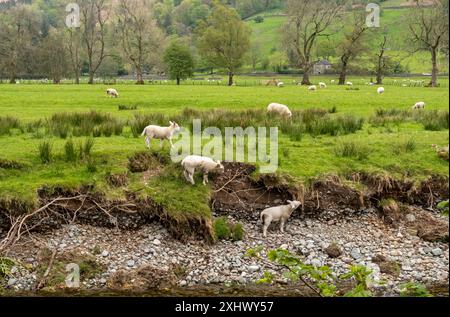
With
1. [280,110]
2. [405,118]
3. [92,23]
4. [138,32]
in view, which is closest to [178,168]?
[280,110]

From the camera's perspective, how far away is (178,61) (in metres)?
54.8

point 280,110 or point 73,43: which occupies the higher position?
point 73,43

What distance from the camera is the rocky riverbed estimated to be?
9.57 m

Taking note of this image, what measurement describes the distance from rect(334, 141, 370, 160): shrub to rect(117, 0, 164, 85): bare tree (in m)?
41.9

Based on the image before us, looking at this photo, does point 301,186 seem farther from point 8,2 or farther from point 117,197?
point 8,2

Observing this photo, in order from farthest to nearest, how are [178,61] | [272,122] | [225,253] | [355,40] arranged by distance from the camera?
[178,61] → [355,40] → [272,122] → [225,253]

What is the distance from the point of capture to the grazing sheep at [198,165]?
1127 cm

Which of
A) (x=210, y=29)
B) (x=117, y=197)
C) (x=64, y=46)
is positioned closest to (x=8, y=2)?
(x=64, y=46)

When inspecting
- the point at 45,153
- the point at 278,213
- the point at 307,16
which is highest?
the point at 307,16

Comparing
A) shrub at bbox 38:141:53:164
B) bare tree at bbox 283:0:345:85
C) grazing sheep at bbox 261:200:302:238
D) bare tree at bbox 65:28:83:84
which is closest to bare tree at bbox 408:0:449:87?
bare tree at bbox 283:0:345:85

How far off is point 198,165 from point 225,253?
7.17 feet

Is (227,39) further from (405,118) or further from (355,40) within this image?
(405,118)

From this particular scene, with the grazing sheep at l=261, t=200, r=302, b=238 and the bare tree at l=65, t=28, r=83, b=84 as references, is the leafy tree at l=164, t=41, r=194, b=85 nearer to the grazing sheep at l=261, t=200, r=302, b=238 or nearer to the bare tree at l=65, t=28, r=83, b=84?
the bare tree at l=65, t=28, r=83, b=84

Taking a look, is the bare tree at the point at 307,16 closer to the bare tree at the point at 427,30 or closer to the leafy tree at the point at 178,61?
the bare tree at the point at 427,30
